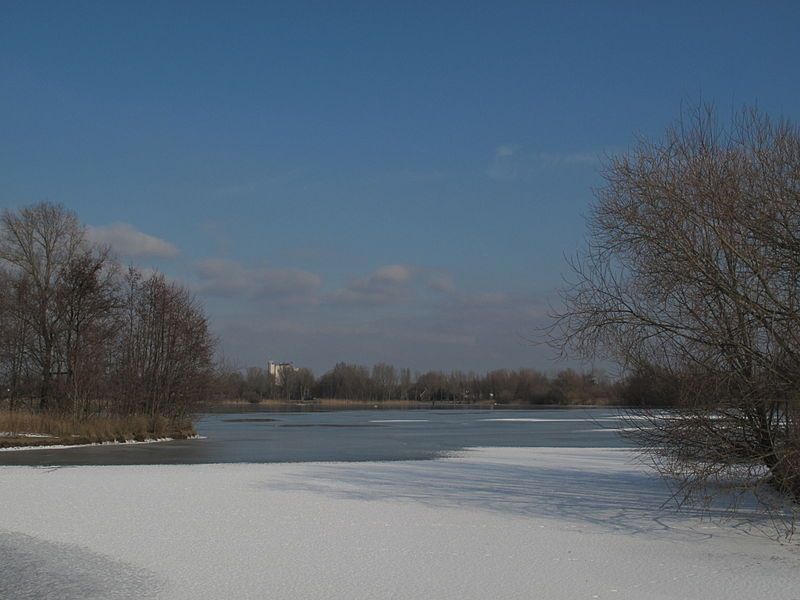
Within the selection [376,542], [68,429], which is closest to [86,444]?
[68,429]

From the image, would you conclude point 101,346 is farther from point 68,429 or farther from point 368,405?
point 368,405

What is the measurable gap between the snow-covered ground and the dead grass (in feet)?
45.1

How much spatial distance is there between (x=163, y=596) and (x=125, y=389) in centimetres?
3072

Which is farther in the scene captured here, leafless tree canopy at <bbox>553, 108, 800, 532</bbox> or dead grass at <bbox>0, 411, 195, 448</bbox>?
dead grass at <bbox>0, 411, 195, 448</bbox>

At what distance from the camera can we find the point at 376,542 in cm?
994

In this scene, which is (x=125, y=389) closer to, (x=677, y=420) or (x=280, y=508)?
(x=280, y=508)

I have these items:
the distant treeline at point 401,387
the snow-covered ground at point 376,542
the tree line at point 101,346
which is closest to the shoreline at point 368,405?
the distant treeline at point 401,387

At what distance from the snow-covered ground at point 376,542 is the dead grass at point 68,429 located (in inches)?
541

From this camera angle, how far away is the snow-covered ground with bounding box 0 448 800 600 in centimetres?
782

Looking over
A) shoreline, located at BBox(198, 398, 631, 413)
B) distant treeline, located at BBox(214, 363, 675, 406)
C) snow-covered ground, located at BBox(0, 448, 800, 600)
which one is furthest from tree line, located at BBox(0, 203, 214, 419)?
distant treeline, located at BBox(214, 363, 675, 406)

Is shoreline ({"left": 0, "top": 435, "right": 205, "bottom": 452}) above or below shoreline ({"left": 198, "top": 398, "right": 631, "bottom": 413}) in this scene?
above

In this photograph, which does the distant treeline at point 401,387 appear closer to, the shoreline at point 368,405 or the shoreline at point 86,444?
the shoreline at point 368,405

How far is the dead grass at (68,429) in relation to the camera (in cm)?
2925

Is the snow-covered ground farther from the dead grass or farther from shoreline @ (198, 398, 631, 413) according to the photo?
shoreline @ (198, 398, 631, 413)
